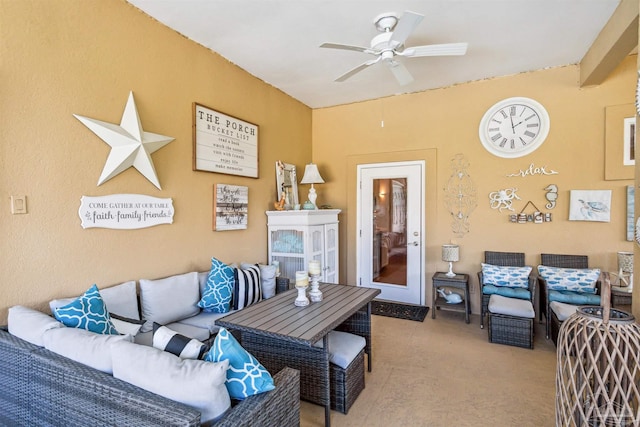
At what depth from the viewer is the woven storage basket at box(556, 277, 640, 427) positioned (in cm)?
122

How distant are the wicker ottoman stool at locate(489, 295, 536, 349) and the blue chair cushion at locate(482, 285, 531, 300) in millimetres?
109

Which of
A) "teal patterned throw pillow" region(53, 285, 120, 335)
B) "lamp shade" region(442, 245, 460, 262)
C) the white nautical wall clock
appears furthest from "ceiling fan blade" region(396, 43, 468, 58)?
"teal patterned throw pillow" region(53, 285, 120, 335)

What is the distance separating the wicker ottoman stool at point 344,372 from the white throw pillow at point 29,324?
147cm

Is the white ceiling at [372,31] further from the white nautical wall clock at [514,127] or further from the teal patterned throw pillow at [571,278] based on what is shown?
the teal patterned throw pillow at [571,278]

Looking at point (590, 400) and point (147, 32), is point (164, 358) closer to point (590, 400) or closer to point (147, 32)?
point (590, 400)

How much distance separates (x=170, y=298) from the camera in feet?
Result: 8.27

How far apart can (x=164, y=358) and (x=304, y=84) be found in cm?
367

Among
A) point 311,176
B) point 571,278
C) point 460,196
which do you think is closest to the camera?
point 571,278

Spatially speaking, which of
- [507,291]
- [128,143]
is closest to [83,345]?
[128,143]

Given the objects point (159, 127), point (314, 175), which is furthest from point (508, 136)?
point (159, 127)

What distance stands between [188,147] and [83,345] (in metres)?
2.01

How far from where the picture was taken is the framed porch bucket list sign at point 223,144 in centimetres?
309

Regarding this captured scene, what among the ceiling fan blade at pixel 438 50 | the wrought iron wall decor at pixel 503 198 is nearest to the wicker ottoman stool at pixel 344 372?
the ceiling fan blade at pixel 438 50

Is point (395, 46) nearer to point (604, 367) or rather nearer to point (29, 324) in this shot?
point (604, 367)
